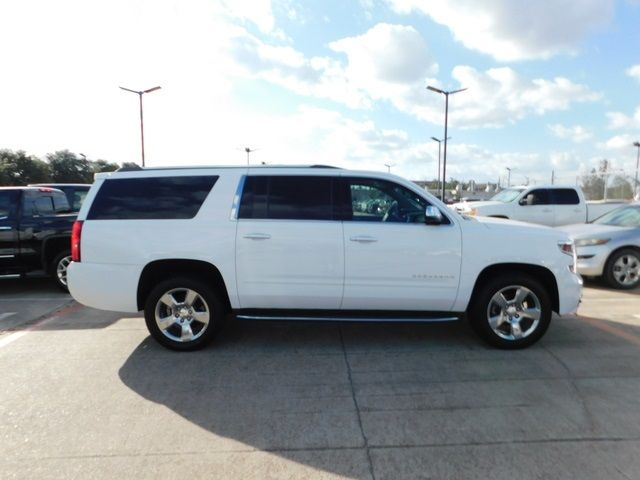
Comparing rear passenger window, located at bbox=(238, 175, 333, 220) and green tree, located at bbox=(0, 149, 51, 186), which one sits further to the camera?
green tree, located at bbox=(0, 149, 51, 186)

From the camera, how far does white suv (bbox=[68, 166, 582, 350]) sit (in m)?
4.59

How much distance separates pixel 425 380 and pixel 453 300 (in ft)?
3.16

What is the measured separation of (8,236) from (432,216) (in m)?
7.04

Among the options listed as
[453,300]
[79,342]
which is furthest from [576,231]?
[79,342]

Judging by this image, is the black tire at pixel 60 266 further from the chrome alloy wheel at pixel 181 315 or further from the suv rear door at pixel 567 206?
the suv rear door at pixel 567 206

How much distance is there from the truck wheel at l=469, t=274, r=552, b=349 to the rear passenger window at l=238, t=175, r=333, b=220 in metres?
1.83

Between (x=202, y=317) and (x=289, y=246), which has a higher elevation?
(x=289, y=246)

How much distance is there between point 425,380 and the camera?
4078mm

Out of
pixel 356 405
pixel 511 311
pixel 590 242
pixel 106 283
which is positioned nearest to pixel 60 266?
pixel 106 283

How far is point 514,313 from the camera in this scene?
4.73 m

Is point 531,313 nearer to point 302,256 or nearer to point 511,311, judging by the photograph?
point 511,311

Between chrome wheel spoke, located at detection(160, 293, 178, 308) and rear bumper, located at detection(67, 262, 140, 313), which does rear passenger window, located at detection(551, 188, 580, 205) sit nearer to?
chrome wheel spoke, located at detection(160, 293, 178, 308)

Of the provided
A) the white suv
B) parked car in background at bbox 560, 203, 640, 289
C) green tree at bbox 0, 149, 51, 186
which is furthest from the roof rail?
green tree at bbox 0, 149, 51, 186

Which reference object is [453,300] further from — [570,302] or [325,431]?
[325,431]
